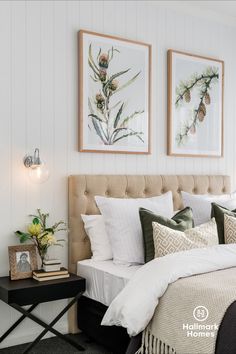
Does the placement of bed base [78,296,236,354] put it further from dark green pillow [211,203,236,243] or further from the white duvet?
dark green pillow [211,203,236,243]

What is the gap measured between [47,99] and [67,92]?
181mm

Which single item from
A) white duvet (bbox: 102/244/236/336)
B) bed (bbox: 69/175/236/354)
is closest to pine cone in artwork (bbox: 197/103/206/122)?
bed (bbox: 69/175/236/354)

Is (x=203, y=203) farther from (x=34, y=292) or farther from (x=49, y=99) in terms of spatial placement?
(x=34, y=292)

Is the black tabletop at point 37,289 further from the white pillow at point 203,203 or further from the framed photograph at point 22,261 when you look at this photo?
the white pillow at point 203,203

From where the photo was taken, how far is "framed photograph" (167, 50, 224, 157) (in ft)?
13.5

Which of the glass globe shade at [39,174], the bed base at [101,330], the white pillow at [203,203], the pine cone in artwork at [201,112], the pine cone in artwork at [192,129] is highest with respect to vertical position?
the pine cone in artwork at [201,112]

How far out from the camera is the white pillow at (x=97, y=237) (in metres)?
3.41

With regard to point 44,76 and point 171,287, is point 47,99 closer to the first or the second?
point 44,76

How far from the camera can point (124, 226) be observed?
3312 millimetres

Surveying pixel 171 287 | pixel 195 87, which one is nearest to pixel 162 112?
pixel 195 87

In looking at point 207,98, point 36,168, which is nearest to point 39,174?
point 36,168

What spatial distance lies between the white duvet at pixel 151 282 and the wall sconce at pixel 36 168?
109cm

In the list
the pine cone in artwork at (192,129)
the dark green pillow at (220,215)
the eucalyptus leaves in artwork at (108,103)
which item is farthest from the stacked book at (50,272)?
the pine cone in artwork at (192,129)

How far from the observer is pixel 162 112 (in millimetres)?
4074
